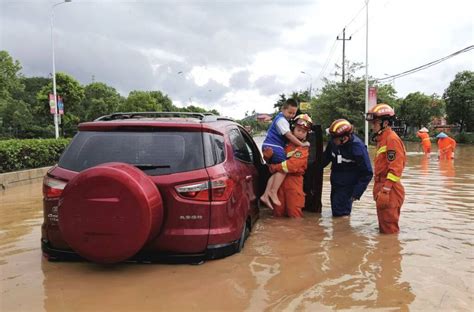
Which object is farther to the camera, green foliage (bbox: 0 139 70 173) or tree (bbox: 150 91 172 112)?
tree (bbox: 150 91 172 112)

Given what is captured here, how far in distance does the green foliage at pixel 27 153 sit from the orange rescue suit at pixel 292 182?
9.48 meters

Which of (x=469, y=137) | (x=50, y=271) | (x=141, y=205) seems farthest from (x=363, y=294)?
(x=469, y=137)

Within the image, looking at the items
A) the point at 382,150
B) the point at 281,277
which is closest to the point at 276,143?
the point at 382,150

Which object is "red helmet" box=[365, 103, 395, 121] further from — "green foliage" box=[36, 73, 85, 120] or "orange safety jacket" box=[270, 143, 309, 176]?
"green foliage" box=[36, 73, 85, 120]

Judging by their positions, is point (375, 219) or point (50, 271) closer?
point (50, 271)

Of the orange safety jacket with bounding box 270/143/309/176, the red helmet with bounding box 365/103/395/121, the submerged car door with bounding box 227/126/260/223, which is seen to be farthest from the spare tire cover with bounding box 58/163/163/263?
the red helmet with bounding box 365/103/395/121

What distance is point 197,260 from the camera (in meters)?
3.93

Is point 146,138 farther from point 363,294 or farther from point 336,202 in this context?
point 336,202

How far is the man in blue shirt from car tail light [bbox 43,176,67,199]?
12.5ft

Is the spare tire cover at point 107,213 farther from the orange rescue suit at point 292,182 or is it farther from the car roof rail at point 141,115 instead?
the orange rescue suit at point 292,182

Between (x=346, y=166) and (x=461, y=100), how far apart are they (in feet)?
141

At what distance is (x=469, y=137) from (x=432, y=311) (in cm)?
4246

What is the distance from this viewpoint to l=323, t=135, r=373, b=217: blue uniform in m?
6.37

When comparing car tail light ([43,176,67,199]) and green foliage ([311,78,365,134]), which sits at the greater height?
green foliage ([311,78,365,134])
